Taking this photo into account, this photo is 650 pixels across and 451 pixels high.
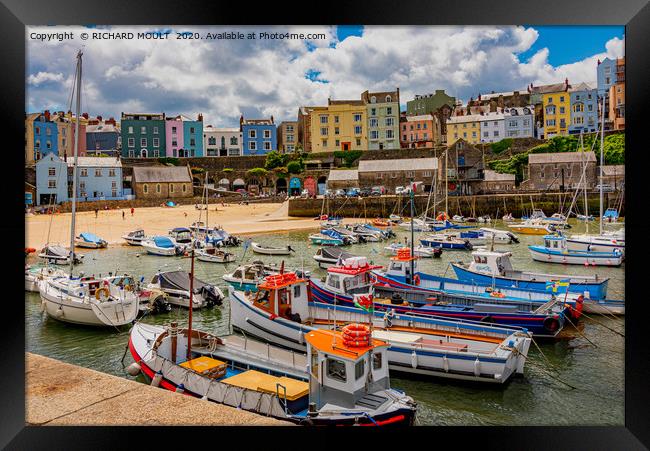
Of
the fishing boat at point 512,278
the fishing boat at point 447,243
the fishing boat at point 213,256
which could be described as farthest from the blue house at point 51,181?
the fishing boat at point 447,243

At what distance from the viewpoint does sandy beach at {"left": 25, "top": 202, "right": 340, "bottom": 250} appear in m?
23.9

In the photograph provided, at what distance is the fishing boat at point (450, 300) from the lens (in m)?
9.85

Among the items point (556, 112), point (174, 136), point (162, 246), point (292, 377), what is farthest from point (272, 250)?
point (556, 112)

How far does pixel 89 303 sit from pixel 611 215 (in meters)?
28.5

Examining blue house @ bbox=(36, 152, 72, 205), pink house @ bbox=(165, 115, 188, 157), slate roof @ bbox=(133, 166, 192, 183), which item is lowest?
blue house @ bbox=(36, 152, 72, 205)

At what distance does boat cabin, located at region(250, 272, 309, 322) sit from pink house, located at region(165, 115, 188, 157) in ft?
120

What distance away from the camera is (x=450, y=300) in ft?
37.3

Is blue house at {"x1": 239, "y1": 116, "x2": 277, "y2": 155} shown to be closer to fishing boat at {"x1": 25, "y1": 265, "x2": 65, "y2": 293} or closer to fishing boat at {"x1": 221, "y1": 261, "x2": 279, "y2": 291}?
fishing boat at {"x1": 221, "y1": 261, "x2": 279, "y2": 291}

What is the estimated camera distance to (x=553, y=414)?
6.98 m

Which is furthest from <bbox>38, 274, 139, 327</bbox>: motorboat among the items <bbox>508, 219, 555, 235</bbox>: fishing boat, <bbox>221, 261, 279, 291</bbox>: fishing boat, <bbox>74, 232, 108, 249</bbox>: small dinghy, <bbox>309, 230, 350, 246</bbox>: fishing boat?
<bbox>508, 219, 555, 235</bbox>: fishing boat

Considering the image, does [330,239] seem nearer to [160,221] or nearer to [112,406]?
[160,221]
